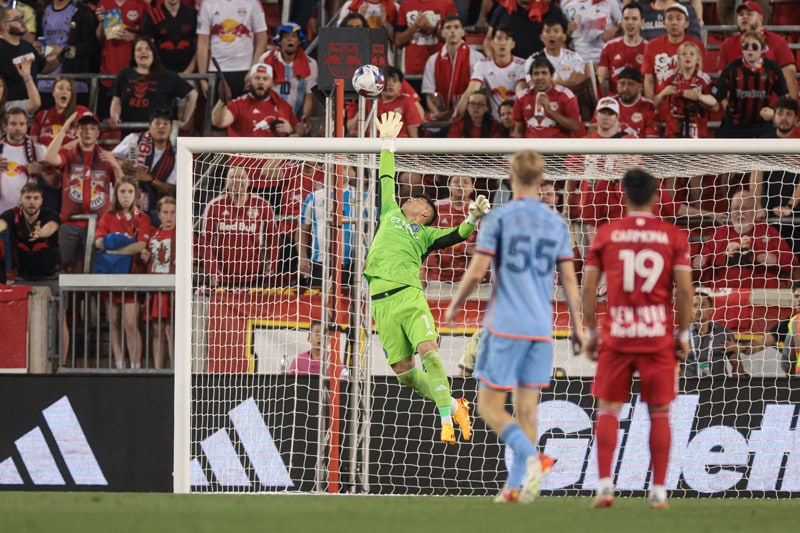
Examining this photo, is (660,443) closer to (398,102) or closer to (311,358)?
(311,358)

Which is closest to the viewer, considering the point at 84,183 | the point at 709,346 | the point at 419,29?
the point at 709,346

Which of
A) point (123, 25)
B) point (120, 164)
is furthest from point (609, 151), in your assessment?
point (123, 25)

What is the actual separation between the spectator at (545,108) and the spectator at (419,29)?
1797 mm

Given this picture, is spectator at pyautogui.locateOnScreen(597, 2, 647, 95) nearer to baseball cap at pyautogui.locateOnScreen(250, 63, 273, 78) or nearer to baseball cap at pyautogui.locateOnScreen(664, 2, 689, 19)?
baseball cap at pyautogui.locateOnScreen(664, 2, 689, 19)

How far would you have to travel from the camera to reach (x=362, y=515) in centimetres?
598

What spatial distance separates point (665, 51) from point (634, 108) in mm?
794

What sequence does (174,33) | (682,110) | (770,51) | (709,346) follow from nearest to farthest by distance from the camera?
1. (709,346)
2. (682,110)
3. (770,51)
4. (174,33)

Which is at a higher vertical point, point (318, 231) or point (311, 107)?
point (311, 107)

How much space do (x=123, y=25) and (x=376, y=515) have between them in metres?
10.4

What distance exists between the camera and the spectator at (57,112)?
13828 millimetres

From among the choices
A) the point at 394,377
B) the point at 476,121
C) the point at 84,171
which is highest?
the point at 476,121

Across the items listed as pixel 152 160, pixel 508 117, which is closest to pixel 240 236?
pixel 152 160

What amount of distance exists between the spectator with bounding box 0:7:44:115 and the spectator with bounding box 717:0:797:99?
775cm

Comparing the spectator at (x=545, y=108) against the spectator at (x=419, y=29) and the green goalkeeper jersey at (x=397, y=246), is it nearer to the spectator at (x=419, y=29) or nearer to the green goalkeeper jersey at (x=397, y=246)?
the spectator at (x=419, y=29)
